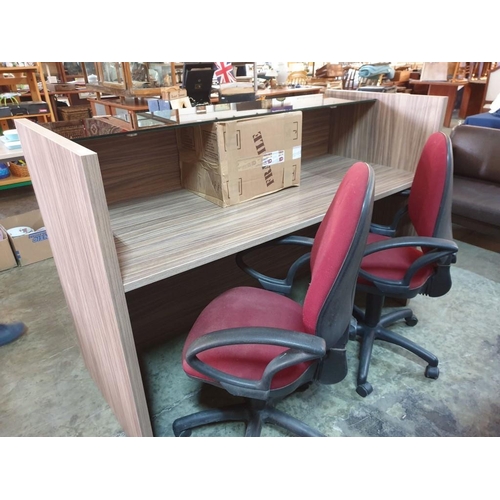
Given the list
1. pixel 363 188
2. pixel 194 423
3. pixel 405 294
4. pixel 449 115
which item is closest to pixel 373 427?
pixel 405 294

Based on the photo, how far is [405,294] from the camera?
145cm

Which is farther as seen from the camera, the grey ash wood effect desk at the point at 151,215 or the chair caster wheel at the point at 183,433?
the chair caster wheel at the point at 183,433

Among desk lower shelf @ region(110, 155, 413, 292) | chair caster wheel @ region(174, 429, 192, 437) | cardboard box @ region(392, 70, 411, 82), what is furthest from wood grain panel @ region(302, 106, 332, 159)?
cardboard box @ region(392, 70, 411, 82)

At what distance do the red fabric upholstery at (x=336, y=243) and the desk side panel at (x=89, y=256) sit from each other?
48 cm

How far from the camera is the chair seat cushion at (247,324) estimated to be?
3.57 ft

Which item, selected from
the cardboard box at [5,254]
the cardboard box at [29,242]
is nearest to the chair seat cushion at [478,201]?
the cardboard box at [29,242]

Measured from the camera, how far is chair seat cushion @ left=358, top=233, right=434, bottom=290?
1.46 meters

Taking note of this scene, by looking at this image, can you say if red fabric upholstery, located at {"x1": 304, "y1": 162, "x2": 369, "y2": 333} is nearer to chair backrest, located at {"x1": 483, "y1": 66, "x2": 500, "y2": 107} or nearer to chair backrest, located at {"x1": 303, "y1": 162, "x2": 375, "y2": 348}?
chair backrest, located at {"x1": 303, "y1": 162, "x2": 375, "y2": 348}

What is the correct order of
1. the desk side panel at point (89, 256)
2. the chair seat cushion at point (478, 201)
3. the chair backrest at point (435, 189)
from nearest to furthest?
the desk side panel at point (89, 256)
the chair backrest at point (435, 189)
the chair seat cushion at point (478, 201)

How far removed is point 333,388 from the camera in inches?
63.7

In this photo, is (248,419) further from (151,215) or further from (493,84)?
(493,84)

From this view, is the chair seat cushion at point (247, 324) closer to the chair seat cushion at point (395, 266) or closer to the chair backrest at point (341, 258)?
the chair backrest at point (341, 258)

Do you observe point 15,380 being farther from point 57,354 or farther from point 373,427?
point 373,427

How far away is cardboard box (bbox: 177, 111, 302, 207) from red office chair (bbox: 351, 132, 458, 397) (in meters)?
0.46
